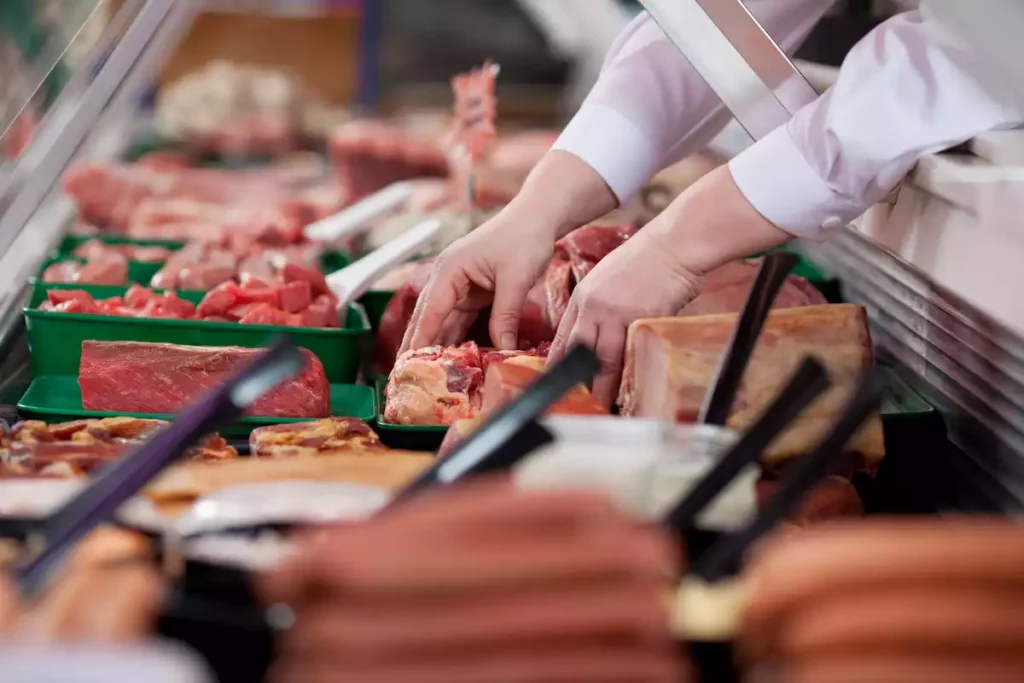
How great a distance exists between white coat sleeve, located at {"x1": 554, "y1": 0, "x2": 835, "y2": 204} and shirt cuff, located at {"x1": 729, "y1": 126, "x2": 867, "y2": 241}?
0.45m

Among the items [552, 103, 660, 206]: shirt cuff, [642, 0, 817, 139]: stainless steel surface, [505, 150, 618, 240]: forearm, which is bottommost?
[505, 150, 618, 240]: forearm

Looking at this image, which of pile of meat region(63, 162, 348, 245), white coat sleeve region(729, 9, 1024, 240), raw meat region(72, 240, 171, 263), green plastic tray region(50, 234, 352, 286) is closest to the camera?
white coat sleeve region(729, 9, 1024, 240)

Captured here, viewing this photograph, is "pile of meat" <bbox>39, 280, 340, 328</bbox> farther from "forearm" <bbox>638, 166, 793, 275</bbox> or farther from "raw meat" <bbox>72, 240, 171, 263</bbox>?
"forearm" <bbox>638, 166, 793, 275</bbox>

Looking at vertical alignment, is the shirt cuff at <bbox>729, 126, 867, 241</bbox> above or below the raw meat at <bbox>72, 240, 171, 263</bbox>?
above

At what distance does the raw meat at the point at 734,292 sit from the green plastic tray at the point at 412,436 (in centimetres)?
38

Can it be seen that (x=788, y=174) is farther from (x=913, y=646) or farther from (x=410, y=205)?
(x=410, y=205)

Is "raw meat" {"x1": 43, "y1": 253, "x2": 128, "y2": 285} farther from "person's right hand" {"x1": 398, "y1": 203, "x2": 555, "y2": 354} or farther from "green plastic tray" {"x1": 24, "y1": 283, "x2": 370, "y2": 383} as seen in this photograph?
"person's right hand" {"x1": 398, "y1": 203, "x2": 555, "y2": 354}

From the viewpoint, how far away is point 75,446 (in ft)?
4.48

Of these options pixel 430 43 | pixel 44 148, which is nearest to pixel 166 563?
pixel 44 148

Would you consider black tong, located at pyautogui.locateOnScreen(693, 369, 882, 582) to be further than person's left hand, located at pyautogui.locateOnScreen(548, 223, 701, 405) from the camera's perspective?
No

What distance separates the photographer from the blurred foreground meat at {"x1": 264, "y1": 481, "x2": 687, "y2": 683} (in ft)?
2.41

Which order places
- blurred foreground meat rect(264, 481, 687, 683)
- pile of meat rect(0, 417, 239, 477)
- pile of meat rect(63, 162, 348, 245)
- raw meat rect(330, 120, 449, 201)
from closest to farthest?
blurred foreground meat rect(264, 481, 687, 683) → pile of meat rect(0, 417, 239, 477) → pile of meat rect(63, 162, 348, 245) → raw meat rect(330, 120, 449, 201)

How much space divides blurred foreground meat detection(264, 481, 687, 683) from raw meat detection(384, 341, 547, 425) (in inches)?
37.5

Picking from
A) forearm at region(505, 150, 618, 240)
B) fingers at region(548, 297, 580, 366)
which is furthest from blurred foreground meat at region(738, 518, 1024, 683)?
forearm at region(505, 150, 618, 240)
